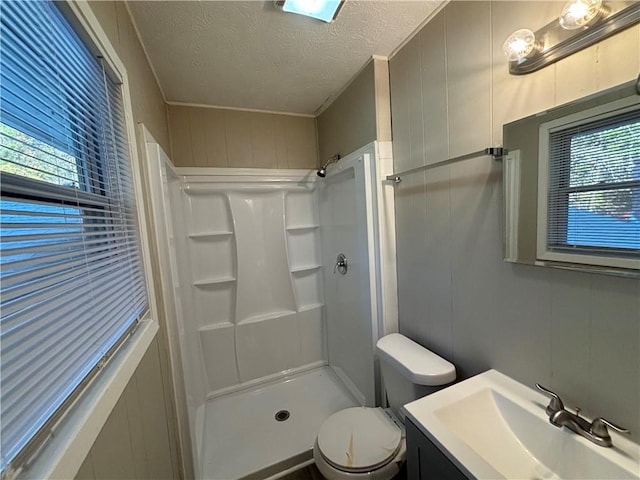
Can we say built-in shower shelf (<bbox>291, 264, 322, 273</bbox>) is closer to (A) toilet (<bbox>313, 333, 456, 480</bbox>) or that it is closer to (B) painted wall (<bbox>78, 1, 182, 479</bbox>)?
(A) toilet (<bbox>313, 333, 456, 480</bbox>)

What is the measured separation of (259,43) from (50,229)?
1.25 metres

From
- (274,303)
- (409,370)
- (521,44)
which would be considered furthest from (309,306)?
(521,44)

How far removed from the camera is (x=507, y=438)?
93cm

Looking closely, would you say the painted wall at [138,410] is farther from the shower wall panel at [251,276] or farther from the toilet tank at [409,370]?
the toilet tank at [409,370]

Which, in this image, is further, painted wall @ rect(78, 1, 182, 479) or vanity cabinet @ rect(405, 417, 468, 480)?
vanity cabinet @ rect(405, 417, 468, 480)

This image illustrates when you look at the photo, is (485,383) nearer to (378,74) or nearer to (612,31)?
(612,31)

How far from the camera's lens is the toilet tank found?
1.19 metres

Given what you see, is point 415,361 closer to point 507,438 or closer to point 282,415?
point 507,438

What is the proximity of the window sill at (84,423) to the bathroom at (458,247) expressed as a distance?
0.04ft

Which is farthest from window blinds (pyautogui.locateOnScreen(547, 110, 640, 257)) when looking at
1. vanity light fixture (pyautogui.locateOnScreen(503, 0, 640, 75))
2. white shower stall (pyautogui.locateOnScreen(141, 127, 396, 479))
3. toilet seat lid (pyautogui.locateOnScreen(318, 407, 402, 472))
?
toilet seat lid (pyautogui.locateOnScreen(318, 407, 402, 472))

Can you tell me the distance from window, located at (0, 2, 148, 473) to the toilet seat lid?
3.43ft

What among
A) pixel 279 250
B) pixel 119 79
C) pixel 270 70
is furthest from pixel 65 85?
pixel 279 250

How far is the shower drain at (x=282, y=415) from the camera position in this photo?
193cm

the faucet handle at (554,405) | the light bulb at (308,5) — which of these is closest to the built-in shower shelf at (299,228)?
the light bulb at (308,5)
